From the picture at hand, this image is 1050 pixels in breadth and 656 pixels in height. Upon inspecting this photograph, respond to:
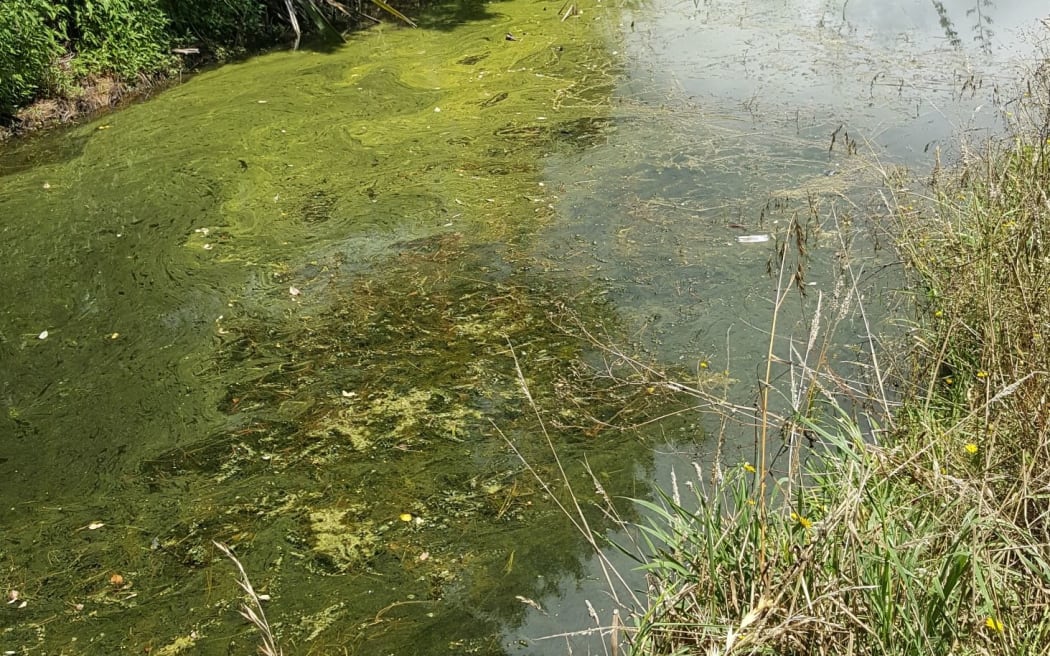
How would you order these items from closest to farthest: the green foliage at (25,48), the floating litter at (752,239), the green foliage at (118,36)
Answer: the floating litter at (752,239)
the green foliage at (25,48)
the green foliage at (118,36)

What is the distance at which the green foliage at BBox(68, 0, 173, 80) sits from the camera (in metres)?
6.17

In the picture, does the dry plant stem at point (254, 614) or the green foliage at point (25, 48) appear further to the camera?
the green foliage at point (25, 48)

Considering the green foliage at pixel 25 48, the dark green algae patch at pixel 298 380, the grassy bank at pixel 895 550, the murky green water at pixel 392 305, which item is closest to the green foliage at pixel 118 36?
the green foliage at pixel 25 48

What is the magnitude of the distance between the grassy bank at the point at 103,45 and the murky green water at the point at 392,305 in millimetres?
274

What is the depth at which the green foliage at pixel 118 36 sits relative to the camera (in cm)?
617

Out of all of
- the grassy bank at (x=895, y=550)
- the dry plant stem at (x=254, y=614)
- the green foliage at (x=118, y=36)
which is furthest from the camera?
the green foliage at (x=118, y=36)

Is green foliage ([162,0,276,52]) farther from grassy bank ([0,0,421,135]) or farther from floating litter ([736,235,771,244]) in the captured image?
floating litter ([736,235,771,244])

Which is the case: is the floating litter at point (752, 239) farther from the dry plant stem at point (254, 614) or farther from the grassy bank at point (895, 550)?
the dry plant stem at point (254, 614)

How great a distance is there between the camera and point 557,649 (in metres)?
2.34

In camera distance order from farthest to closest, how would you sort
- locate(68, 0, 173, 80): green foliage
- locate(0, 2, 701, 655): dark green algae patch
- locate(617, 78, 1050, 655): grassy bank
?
locate(68, 0, 173, 80): green foliage, locate(0, 2, 701, 655): dark green algae patch, locate(617, 78, 1050, 655): grassy bank

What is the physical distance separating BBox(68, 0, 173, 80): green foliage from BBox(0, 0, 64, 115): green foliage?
0.17m

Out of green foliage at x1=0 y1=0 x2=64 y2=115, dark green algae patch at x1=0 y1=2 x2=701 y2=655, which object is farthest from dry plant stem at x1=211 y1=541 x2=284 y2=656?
green foliage at x1=0 y1=0 x2=64 y2=115

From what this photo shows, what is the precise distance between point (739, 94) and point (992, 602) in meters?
4.56

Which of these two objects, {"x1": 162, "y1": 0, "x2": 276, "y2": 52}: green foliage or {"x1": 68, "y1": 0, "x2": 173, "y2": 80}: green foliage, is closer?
{"x1": 68, "y1": 0, "x2": 173, "y2": 80}: green foliage
